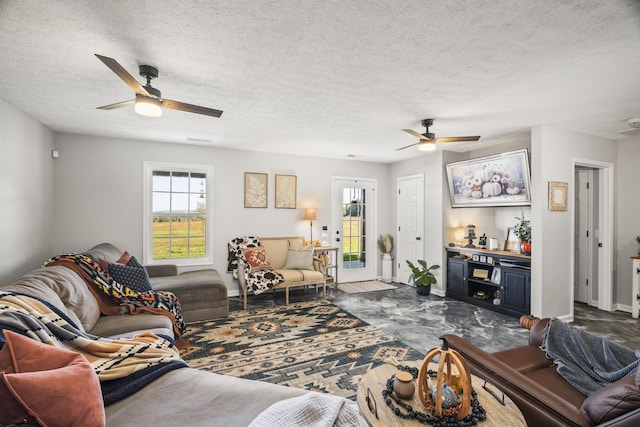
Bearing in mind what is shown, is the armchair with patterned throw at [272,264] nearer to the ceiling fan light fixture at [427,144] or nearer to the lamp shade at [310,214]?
the lamp shade at [310,214]

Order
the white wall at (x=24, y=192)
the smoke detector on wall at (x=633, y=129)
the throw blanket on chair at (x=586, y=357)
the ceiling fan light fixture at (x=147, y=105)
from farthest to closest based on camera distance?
the smoke detector on wall at (x=633, y=129)
the white wall at (x=24, y=192)
the ceiling fan light fixture at (x=147, y=105)
the throw blanket on chair at (x=586, y=357)

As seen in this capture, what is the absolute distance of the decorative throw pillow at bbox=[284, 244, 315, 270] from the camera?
4883 mm

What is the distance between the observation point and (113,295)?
2.67 m

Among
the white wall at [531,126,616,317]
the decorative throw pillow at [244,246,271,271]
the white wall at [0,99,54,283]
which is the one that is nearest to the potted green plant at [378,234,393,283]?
the decorative throw pillow at [244,246,271,271]

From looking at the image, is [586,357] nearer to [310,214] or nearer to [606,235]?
[606,235]

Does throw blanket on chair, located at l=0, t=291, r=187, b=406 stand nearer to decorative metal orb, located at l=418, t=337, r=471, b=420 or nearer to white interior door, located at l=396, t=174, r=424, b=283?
decorative metal orb, located at l=418, t=337, r=471, b=420

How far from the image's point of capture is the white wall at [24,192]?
297cm

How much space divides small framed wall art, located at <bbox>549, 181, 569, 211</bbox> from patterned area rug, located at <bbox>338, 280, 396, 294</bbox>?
2.90 metres

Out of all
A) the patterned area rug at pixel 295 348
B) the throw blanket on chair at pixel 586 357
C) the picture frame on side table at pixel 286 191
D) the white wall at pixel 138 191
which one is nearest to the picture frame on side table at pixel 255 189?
the white wall at pixel 138 191

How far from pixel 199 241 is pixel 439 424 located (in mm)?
4539

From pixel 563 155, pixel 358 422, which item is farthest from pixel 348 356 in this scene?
pixel 563 155

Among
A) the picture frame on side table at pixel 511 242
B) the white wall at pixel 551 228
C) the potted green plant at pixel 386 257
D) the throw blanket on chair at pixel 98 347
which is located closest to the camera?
the throw blanket on chair at pixel 98 347

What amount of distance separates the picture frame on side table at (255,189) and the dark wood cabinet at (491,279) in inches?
132

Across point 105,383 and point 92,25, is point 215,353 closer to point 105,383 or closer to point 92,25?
point 105,383
